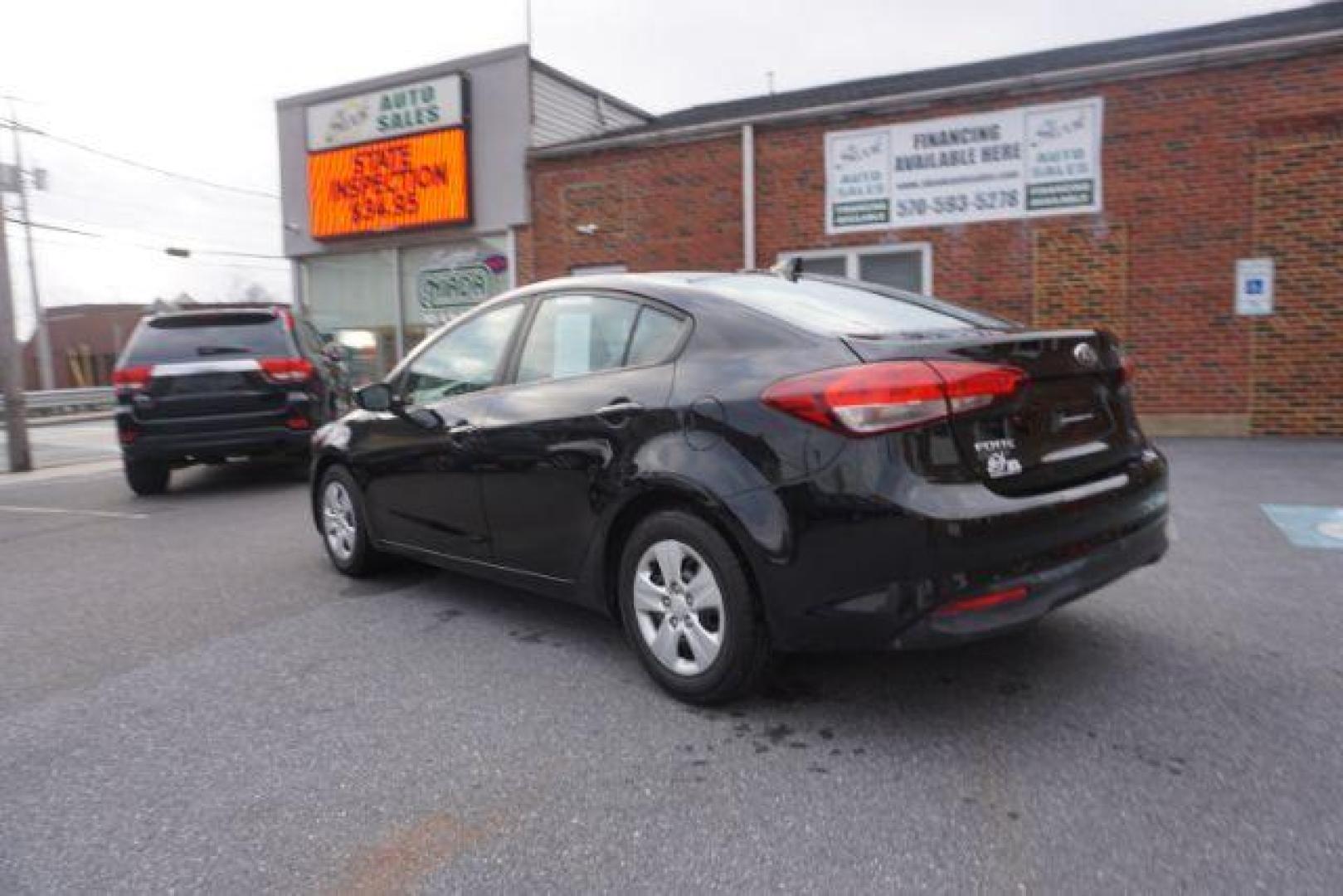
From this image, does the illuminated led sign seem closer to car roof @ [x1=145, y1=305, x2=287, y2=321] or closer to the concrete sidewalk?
the concrete sidewalk

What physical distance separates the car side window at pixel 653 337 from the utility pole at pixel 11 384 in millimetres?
10723

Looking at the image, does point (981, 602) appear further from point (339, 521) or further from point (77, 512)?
point (77, 512)

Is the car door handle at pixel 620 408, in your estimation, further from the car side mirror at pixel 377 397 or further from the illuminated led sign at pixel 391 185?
the illuminated led sign at pixel 391 185

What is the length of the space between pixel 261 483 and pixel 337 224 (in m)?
8.40

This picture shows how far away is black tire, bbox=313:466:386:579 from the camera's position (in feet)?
16.2

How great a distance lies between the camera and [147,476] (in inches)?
338

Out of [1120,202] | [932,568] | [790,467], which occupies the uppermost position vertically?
[1120,202]

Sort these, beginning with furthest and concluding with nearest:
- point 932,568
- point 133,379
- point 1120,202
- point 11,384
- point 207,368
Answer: point 11,384 → point 1120,202 → point 207,368 → point 133,379 → point 932,568

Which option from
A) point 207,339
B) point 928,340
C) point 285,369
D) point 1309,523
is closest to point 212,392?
point 207,339

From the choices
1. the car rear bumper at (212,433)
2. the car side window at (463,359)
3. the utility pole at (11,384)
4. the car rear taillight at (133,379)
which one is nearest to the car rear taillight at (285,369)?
the car rear bumper at (212,433)

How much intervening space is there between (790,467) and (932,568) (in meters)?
0.51

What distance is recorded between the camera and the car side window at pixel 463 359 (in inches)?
163

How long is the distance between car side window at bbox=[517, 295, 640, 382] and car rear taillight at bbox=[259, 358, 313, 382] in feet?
16.9

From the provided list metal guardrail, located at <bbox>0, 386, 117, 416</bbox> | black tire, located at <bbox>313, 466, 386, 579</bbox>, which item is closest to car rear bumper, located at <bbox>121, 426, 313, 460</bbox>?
black tire, located at <bbox>313, 466, 386, 579</bbox>
